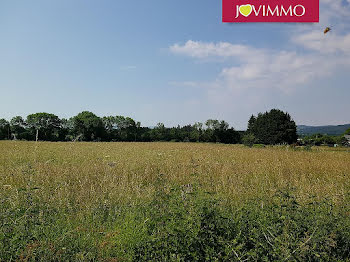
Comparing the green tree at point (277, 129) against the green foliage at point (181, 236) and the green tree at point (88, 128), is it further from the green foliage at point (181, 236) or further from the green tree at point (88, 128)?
the green foliage at point (181, 236)

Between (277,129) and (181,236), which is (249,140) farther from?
(181,236)

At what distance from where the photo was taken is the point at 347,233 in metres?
3.43

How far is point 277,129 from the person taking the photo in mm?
62562

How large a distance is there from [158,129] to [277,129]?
102 feet

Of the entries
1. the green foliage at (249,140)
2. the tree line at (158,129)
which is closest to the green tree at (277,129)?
the tree line at (158,129)

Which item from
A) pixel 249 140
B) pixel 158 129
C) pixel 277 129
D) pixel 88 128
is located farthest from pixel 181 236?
pixel 158 129

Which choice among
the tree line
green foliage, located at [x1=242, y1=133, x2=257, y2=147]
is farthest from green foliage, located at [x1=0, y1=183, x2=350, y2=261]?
the tree line

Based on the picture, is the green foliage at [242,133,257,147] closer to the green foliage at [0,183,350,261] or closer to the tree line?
the tree line

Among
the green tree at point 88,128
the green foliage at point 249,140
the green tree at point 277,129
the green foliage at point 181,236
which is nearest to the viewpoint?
the green foliage at point 181,236

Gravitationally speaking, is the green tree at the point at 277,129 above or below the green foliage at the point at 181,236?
above

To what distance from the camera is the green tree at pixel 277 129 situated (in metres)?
61.3

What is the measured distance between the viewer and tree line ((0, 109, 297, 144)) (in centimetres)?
6072

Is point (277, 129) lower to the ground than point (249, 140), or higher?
higher

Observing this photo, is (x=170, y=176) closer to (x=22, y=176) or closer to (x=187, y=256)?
(x=22, y=176)
